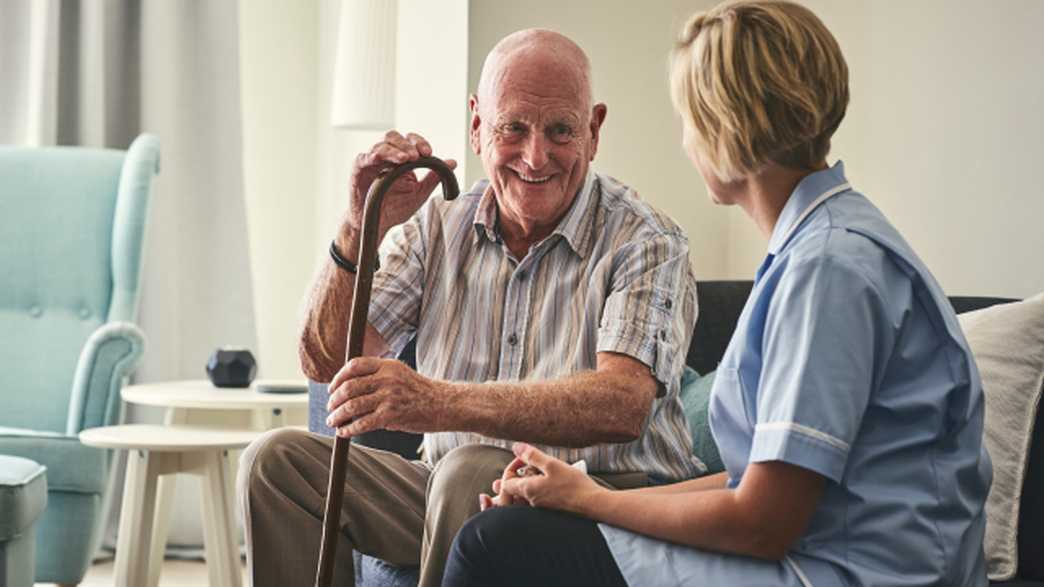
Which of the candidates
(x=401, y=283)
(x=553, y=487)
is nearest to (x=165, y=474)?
(x=401, y=283)

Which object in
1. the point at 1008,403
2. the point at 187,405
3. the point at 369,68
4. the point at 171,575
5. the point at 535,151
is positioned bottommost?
the point at 171,575

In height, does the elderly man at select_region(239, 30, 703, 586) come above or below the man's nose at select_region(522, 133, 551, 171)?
below

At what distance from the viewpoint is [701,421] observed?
233 cm

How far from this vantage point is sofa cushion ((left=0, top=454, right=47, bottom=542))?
2801 mm

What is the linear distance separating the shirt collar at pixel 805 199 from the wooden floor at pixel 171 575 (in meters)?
2.86

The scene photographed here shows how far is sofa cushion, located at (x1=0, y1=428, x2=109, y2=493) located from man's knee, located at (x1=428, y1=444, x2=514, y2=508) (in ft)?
6.22

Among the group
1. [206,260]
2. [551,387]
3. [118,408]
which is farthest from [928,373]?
[206,260]

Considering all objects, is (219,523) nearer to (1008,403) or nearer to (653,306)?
(653,306)

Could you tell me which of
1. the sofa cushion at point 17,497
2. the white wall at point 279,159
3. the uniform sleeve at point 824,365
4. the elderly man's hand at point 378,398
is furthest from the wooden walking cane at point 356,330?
the white wall at point 279,159

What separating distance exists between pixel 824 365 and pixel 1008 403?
81cm

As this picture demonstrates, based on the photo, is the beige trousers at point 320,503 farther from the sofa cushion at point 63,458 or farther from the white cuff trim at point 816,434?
the sofa cushion at point 63,458

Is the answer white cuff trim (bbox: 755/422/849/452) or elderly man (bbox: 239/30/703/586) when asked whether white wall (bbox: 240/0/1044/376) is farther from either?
white cuff trim (bbox: 755/422/849/452)

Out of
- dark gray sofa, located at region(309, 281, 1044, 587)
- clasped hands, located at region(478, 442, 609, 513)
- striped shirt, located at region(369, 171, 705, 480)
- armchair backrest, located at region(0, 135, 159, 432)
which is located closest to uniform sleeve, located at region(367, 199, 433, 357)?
striped shirt, located at region(369, 171, 705, 480)

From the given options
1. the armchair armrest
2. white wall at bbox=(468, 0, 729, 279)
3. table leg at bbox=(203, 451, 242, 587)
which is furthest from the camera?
the armchair armrest
